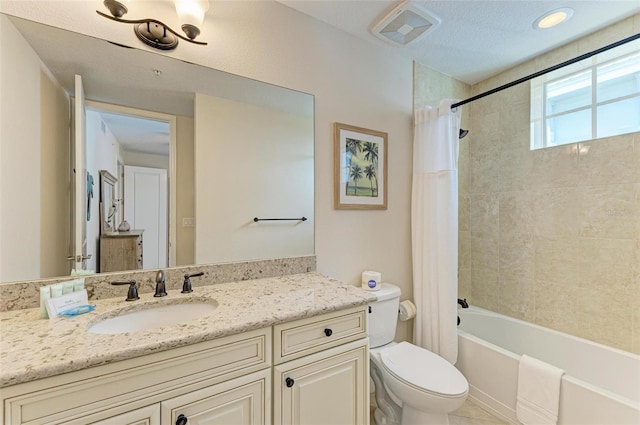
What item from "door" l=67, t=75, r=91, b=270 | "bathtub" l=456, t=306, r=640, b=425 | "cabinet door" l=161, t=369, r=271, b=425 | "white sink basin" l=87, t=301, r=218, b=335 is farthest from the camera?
"bathtub" l=456, t=306, r=640, b=425

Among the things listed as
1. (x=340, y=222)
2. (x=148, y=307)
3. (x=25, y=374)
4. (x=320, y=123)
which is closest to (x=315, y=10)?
(x=320, y=123)

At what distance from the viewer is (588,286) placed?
72.9 inches

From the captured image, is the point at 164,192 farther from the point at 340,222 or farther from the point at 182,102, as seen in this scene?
the point at 340,222

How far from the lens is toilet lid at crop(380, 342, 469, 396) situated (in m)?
1.36

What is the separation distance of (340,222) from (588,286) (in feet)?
5.70

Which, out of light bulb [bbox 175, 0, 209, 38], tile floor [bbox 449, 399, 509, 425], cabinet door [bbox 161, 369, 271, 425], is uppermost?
light bulb [bbox 175, 0, 209, 38]

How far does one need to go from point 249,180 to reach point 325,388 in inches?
42.0

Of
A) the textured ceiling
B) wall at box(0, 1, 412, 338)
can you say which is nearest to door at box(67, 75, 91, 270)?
wall at box(0, 1, 412, 338)

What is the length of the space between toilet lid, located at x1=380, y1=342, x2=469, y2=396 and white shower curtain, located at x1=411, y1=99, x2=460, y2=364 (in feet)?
1.07

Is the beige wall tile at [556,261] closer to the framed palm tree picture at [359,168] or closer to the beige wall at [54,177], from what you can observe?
the framed palm tree picture at [359,168]

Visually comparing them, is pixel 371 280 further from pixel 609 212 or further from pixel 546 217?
pixel 609 212

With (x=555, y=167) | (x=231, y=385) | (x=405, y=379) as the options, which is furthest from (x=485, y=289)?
(x=231, y=385)

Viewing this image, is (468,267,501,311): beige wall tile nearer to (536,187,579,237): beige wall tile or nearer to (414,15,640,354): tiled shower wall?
(414,15,640,354): tiled shower wall

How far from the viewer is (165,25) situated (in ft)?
4.09
